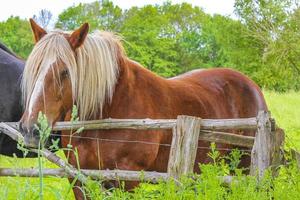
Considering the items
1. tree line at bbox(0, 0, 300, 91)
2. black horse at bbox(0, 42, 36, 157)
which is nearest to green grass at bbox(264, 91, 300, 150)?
black horse at bbox(0, 42, 36, 157)

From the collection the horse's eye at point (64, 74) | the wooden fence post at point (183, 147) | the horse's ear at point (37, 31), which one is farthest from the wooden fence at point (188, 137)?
the horse's ear at point (37, 31)

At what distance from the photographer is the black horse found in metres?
6.38

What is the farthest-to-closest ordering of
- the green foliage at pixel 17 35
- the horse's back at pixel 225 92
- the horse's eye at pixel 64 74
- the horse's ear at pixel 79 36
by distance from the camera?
the green foliage at pixel 17 35 → the horse's back at pixel 225 92 → the horse's ear at pixel 79 36 → the horse's eye at pixel 64 74

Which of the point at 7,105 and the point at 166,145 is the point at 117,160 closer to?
the point at 166,145

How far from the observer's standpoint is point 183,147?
15.9 ft

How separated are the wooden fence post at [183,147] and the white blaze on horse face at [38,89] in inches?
45.0

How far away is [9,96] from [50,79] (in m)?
1.98

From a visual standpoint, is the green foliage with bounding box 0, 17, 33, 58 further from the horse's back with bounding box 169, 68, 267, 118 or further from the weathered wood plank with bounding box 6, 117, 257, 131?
the weathered wood plank with bounding box 6, 117, 257, 131

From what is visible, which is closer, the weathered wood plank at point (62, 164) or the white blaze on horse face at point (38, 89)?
the white blaze on horse face at point (38, 89)

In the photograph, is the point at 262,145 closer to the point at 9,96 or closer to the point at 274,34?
the point at 9,96

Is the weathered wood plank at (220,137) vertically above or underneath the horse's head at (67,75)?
underneath

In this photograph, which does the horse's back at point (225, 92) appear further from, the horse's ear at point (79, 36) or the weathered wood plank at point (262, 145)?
the horse's ear at point (79, 36)

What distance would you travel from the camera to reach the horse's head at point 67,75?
14.9ft

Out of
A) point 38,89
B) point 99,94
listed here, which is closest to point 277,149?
point 99,94
